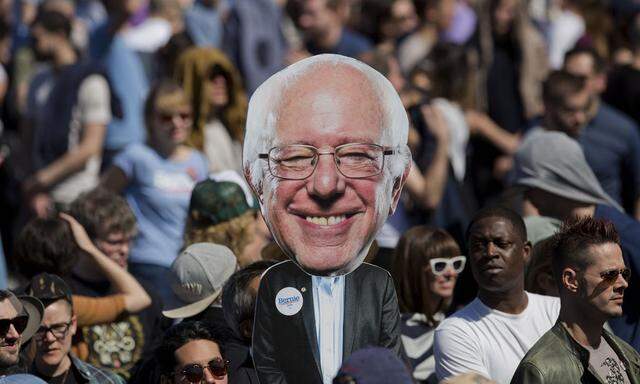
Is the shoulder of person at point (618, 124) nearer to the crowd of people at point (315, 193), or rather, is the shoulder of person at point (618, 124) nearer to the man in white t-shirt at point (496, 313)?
the crowd of people at point (315, 193)

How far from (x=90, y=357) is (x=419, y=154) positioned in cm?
290

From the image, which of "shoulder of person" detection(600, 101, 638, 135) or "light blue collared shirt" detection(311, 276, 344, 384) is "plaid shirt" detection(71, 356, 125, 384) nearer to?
"light blue collared shirt" detection(311, 276, 344, 384)

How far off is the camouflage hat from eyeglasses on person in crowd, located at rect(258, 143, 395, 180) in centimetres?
181

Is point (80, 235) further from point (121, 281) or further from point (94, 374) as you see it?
point (94, 374)

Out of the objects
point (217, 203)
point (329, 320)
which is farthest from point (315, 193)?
point (217, 203)

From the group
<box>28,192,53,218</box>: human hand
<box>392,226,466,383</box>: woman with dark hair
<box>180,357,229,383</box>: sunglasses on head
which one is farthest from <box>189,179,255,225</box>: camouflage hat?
<box>28,192,53,218</box>: human hand

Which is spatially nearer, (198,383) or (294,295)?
(294,295)

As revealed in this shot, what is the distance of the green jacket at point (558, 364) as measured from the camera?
4711 millimetres

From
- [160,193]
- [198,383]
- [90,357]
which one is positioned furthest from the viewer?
[160,193]

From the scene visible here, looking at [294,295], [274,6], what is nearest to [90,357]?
[294,295]

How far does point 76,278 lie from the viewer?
6.59 m

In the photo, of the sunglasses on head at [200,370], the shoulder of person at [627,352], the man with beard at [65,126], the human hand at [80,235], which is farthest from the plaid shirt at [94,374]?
the man with beard at [65,126]

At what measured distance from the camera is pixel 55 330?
215 inches

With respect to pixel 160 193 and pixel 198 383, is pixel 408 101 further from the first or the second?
pixel 198 383
